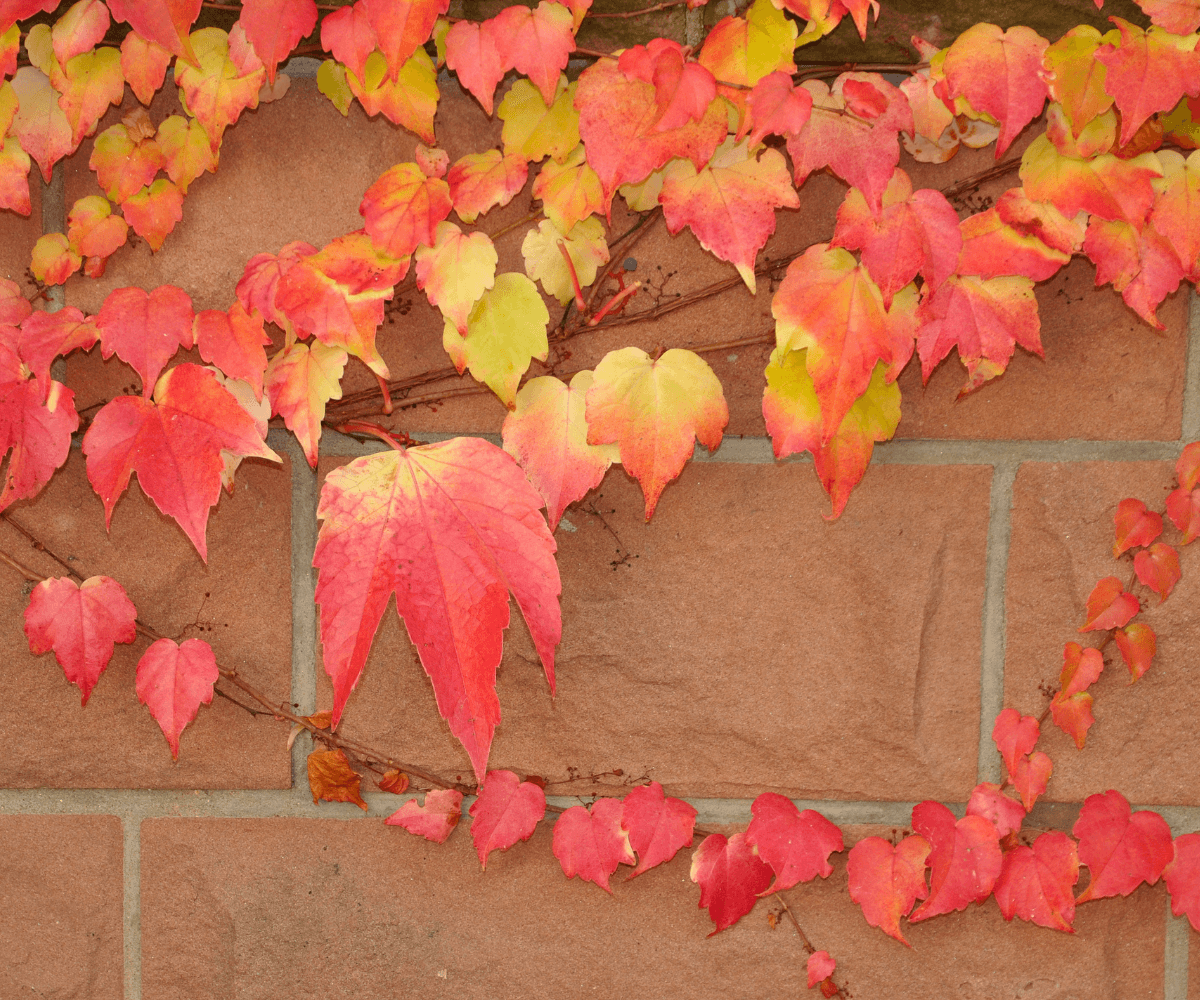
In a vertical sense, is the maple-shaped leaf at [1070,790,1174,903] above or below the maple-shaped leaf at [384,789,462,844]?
below

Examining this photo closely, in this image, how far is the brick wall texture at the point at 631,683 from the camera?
796 millimetres

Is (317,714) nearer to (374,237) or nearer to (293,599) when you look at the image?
(293,599)

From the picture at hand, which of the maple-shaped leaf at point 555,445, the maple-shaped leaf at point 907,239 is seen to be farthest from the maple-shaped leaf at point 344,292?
the maple-shaped leaf at point 907,239

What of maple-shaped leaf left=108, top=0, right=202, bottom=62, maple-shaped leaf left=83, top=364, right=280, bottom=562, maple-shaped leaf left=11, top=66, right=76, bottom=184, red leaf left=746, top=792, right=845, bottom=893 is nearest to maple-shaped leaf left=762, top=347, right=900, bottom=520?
red leaf left=746, top=792, right=845, bottom=893

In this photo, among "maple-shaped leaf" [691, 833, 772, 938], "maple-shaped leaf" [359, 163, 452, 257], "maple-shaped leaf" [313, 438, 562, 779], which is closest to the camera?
"maple-shaped leaf" [313, 438, 562, 779]

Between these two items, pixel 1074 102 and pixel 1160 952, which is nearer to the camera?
pixel 1074 102

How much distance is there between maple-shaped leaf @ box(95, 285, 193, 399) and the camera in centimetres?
71

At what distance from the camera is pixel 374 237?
0.73 meters

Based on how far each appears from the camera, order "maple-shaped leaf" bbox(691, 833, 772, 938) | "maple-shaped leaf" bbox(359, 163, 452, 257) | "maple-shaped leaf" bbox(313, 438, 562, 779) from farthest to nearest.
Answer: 1. "maple-shaped leaf" bbox(691, 833, 772, 938)
2. "maple-shaped leaf" bbox(359, 163, 452, 257)
3. "maple-shaped leaf" bbox(313, 438, 562, 779)

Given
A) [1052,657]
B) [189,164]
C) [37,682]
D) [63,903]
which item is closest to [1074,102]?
[1052,657]

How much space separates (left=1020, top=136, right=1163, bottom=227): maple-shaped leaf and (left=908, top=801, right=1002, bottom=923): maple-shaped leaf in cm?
51

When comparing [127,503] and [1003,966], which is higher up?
[127,503]

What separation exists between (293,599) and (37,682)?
238mm

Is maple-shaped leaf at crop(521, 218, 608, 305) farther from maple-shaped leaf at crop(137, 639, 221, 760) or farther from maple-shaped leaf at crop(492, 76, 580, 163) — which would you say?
maple-shaped leaf at crop(137, 639, 221, 760)
